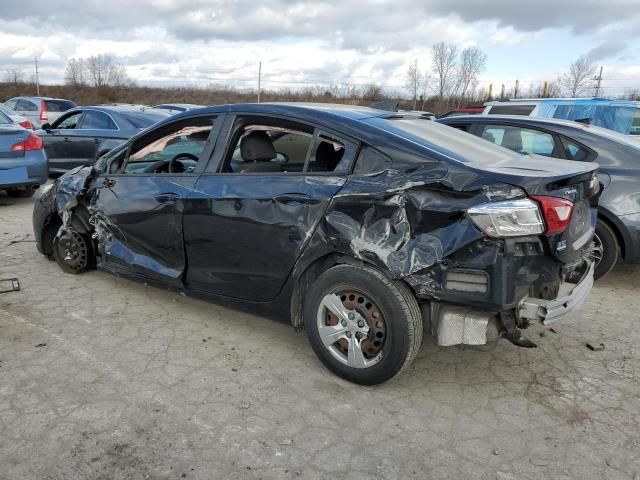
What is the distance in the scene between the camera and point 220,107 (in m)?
3.75

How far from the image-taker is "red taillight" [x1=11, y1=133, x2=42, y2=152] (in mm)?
7793

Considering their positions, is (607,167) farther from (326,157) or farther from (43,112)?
(43,112)

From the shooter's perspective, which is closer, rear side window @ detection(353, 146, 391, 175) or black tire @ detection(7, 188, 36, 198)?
rear side window @ detection(353, 146, 391, 175)

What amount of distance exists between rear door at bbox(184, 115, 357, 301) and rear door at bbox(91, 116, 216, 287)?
0.15 metres

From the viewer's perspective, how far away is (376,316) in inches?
118

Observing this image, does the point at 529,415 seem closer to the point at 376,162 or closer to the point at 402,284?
the point at 402,284

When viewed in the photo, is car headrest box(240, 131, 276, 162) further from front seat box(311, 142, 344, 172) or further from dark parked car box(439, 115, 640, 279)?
dark parked car box(439, 115, 640, 279)

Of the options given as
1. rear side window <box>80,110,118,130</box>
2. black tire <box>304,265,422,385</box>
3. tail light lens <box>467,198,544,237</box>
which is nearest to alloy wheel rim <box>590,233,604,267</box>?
tail light lens <box>467,198,544,237</box>

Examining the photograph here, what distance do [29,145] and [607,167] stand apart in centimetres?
766

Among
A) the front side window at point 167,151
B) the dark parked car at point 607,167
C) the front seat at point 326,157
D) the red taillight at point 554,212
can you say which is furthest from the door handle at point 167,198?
the dark parked car at point 607,167

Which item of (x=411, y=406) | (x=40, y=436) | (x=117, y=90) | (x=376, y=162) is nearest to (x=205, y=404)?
A: (x=40, y=436)

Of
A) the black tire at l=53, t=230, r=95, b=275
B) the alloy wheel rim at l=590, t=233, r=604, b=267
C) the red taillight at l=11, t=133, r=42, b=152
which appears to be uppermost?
the red taillight at l=11, t=133, r=42, b=152

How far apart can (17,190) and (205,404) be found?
7733 mm

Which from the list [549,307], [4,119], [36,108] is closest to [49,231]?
[4,119]
